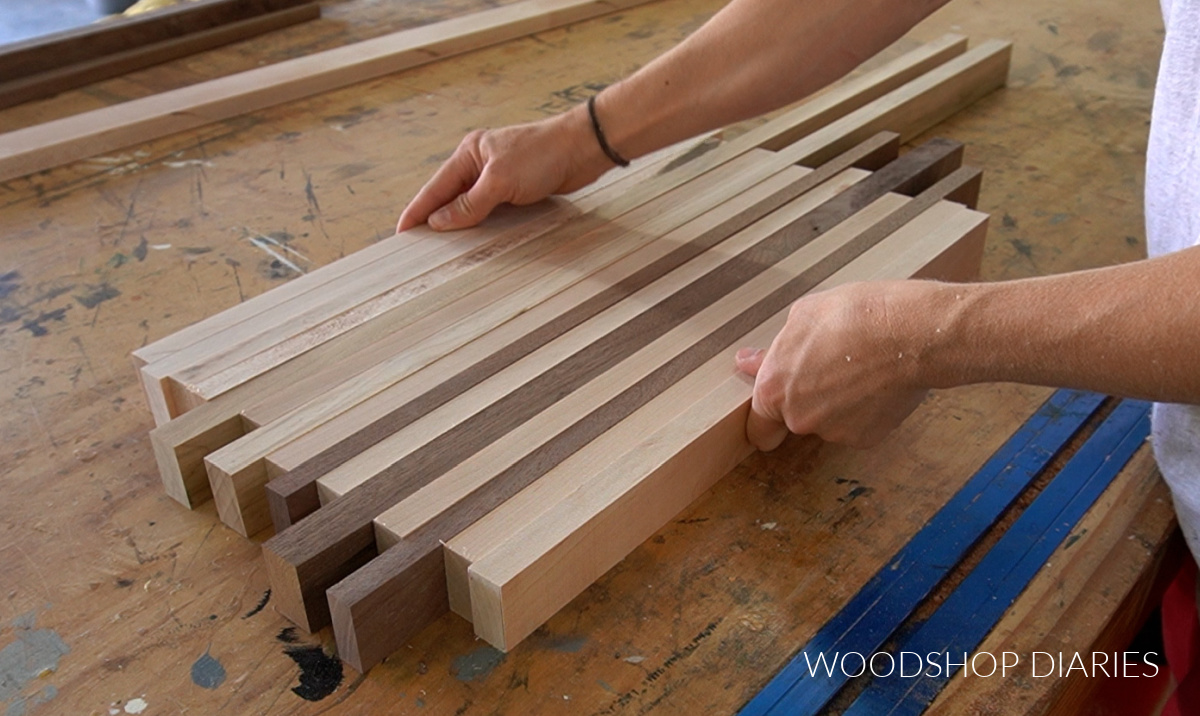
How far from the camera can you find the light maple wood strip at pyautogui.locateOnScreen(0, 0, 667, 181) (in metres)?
2.23

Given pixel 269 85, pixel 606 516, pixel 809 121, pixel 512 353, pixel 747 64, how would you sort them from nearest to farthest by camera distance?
pixel 606 516
pixel 512 353
pixel 747 64
pixel 809 121
pixel 269 85

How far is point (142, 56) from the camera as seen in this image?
266cm

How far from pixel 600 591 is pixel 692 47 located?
0.94m

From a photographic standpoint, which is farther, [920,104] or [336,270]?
[920,104]

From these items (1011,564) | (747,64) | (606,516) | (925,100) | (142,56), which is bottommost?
(1011,564)

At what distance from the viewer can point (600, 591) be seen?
1.23 metres

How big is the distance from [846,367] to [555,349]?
44cm

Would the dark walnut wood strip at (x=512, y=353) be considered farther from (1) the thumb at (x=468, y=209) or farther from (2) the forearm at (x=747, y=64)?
(1) the thumb at (x=468, y=209)

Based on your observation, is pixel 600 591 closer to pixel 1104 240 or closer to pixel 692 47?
pixel 692 47

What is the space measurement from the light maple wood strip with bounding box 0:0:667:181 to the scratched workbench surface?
0.15 feet

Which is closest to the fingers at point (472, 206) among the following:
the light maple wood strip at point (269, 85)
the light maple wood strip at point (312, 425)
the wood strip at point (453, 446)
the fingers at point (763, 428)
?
the light maple wood strip at point (312, 425)

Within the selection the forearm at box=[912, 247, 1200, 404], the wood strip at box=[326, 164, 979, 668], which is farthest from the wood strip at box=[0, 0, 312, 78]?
the forearm at box=[912, 247, 1200, 404]

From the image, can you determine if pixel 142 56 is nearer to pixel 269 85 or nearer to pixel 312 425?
pixel 269 85

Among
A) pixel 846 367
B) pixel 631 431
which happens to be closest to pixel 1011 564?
pixel 846 367
